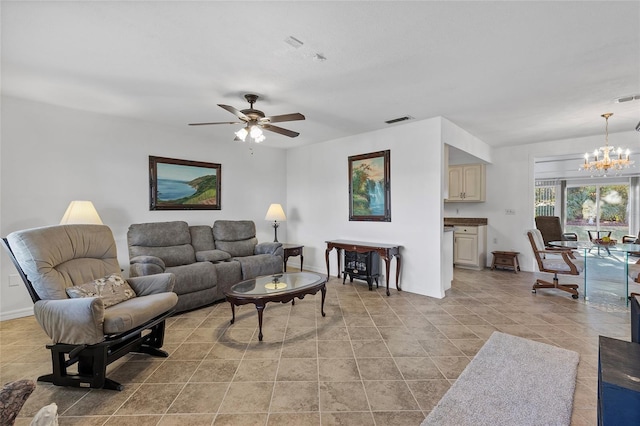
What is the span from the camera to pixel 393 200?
4.41 m

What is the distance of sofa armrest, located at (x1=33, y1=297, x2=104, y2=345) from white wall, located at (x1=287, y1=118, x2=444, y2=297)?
11.9 ft

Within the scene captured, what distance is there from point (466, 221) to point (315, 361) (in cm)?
518

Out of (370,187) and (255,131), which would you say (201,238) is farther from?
(370,187)

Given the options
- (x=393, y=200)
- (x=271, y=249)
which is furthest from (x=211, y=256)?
(x=393, y=200)

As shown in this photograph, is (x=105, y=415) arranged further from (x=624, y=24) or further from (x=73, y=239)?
(x=624, y=24)

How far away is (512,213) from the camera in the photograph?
18.6ft

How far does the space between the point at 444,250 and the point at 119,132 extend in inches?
192

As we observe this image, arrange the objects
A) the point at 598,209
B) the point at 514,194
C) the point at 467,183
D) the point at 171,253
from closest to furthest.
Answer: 1. the point at 171,253
2. the point at 514,194
3. the point at 467,183
4. the point at 598,209

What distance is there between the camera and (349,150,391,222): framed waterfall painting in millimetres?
4473

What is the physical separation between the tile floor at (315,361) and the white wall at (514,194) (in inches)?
79.2

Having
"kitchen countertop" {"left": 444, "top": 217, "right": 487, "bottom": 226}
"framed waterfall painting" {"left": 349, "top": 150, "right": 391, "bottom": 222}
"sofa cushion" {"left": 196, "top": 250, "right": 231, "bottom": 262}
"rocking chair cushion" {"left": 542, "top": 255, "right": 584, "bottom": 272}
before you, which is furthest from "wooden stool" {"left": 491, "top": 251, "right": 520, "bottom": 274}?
"sofa cushion" {"left": 196, "top": 250, "right": 231, "bottom": 262}

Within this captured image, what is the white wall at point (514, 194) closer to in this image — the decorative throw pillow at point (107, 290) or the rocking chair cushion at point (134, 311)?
the rocking chair cushion at point (134, 311)

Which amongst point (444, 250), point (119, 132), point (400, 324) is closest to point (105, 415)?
point (400, 324)

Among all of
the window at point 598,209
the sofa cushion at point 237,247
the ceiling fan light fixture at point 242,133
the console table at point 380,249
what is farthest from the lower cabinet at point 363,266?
the window at point 598,209
